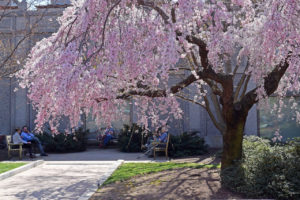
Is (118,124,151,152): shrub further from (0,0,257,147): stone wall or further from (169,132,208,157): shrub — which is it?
(0,0,257,147): stone wall

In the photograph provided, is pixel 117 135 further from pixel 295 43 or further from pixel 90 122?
pixel 295 43

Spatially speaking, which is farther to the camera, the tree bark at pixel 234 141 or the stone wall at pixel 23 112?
the stone wall at pixel 23 112

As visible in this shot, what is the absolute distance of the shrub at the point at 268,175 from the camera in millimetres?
6293

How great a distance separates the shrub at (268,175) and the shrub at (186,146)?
6260 mm

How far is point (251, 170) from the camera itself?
7.16m

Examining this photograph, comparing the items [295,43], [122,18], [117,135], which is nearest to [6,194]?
[122,18]

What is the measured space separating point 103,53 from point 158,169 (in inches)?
183

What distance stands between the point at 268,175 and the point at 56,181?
5215 mm

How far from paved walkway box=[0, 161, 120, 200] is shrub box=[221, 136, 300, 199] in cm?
298

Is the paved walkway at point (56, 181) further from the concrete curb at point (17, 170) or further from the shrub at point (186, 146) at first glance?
the shrub at point (186, 146)

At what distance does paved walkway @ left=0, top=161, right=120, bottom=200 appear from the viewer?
752 cm

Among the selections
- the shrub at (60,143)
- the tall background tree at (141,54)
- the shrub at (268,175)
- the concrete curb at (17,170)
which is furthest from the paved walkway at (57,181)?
the shrub at (268,175)

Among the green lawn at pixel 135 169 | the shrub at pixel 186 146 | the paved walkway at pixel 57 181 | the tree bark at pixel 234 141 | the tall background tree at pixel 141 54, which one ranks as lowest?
the paved walkway at pixel 57 181

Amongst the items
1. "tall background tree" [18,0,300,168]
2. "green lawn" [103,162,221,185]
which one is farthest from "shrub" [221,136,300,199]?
"green lawn" [103,162,221,185]
